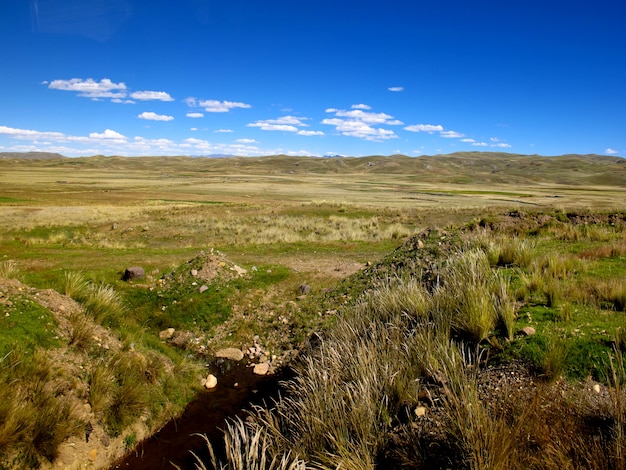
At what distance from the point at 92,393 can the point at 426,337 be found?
5.74 metres

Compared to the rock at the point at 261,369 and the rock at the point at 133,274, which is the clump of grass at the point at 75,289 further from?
the rock at the point at 261,369

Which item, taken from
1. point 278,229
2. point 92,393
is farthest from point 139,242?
point 92,393

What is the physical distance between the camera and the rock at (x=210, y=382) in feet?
28.9

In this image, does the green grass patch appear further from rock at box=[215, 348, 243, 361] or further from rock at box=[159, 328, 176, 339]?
rock at box=[215, 348, 243, 361]

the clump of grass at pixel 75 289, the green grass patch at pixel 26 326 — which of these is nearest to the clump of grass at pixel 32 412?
the green grass patch at pixel 26 326

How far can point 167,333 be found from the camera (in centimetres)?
1086

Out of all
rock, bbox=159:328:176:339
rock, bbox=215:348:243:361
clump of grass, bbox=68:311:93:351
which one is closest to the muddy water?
rock, bbox=215:348:243:361

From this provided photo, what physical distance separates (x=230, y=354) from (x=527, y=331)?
7.34 meters

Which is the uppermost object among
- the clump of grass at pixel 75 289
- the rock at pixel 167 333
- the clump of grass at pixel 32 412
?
the clump of grass at pixel 75 289

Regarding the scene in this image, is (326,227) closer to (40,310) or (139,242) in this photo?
(139,242)

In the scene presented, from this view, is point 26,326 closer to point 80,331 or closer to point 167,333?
point 80,331

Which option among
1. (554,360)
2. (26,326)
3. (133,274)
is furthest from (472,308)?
(133,274)

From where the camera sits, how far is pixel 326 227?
30.1 m

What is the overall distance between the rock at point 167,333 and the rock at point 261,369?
280 cm
